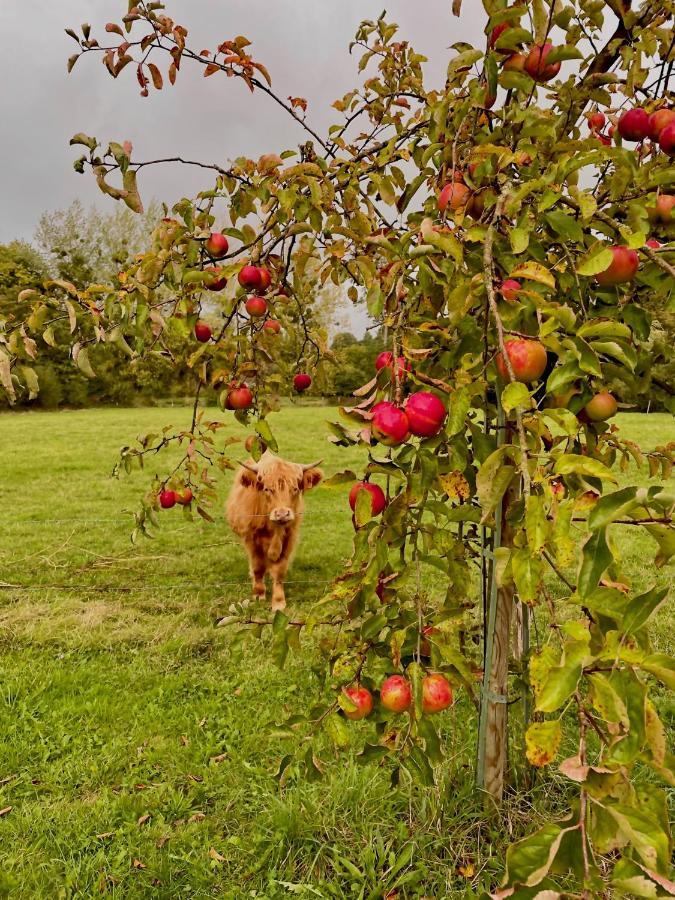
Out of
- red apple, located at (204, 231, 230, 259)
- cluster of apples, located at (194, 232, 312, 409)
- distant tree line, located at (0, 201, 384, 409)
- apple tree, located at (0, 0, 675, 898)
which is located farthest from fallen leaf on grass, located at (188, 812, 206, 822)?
distant tree line, located at (0, 201, 384, 409)

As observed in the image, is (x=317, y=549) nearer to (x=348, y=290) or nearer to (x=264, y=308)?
(x=348, y=290)

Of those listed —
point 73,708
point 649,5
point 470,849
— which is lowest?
point 73,708

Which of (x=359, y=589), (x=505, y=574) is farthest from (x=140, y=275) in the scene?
(x=505, y=574)

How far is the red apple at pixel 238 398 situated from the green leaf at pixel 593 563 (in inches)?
45.9

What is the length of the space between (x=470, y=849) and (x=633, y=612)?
1436 millimetres

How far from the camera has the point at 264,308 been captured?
1618mm

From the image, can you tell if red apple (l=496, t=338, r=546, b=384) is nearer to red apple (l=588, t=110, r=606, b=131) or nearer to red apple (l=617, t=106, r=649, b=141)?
red apple (l=617, t=106, r=649, b=141)

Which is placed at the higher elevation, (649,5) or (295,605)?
(649,5)

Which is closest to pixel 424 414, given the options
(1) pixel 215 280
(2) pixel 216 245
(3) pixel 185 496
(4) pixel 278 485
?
(1) pixel 215 280

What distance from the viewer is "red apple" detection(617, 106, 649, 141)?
1279 millimetres

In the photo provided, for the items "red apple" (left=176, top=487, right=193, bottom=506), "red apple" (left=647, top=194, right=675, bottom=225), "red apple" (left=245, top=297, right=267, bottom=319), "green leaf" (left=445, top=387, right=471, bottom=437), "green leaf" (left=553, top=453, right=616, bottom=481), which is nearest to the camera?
"green leaf" (left=553, top=453, right=616, bottom=481)

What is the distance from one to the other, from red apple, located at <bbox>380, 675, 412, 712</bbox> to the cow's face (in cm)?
303

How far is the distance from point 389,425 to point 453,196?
1.89ft

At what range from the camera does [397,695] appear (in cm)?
118
